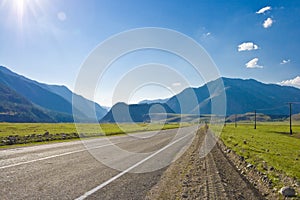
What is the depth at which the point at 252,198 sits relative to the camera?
7836 millimetres

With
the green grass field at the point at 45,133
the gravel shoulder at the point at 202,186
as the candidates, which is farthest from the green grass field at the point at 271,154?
the green grass field at the point at 45,133

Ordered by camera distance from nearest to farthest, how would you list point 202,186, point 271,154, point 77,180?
point 202,186 < point 77,180 < point 271,154

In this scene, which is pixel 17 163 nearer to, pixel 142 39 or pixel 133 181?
pixel 133 181

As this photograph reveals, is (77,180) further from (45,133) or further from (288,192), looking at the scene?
(45,133)

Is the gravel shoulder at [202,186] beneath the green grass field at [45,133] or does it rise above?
above

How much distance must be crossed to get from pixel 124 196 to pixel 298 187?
5524 millimetres

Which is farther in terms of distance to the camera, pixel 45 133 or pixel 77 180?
pixel 45 133

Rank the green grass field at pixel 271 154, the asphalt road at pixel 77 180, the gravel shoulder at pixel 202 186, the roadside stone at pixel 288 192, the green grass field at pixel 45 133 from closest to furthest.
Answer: the asphalt road at pixel 77 180 → the gravel shoulder at pixel 202 186 → the roadside stone at pixel 288 192 → the green grass field at pixel 271 154 → the green grass field at pixel 45 133

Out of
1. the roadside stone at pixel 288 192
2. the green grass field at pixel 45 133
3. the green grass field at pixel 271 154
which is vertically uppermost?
the roadside stone at pixel 288 192

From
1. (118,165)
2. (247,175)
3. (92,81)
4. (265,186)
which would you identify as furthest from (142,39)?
(265,186)

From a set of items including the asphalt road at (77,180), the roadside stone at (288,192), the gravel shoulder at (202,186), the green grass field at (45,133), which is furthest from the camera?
the green grass field at (45,133)

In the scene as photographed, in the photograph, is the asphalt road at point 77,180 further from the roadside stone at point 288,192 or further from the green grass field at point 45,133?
the green grass field at point 45,133

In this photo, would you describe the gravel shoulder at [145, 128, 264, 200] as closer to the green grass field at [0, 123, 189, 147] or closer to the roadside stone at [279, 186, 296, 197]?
the roadside stone at [279, 186, 296, 197]

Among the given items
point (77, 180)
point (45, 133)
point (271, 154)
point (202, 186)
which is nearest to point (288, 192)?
point (202, 186)
